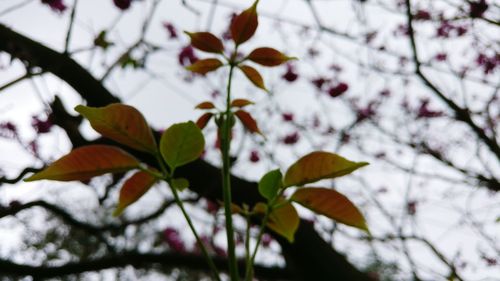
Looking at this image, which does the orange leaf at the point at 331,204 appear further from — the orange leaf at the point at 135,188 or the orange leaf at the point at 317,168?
the orange leaf at the point at 135,188

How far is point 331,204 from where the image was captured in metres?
0.59

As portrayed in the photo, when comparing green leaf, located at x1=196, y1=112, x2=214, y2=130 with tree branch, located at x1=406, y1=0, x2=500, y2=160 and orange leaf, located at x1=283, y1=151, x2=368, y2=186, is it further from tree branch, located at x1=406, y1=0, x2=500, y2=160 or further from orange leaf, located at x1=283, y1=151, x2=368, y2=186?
tree branch, located at x1=406, y1=0, x2=500, y2=160

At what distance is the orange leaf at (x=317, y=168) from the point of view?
56 centimetres

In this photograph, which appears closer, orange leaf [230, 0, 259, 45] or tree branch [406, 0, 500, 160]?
orange leaf [230, 0, 259, 45]

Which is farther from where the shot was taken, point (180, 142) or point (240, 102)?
point (240, 102)

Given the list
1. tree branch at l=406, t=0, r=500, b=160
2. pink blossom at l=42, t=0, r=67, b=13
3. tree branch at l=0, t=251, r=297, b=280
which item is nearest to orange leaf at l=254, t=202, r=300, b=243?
tree branch at l=0, t=251, r=297, b=280

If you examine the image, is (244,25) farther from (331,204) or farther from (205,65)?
(331,204)

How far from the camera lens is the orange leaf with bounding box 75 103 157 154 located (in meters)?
0.52

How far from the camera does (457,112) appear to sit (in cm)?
193

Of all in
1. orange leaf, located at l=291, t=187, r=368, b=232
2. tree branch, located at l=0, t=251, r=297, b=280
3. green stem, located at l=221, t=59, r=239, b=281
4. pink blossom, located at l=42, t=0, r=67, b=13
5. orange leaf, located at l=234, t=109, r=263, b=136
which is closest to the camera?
green stem, located at l=221, t=59, r=239, b=281

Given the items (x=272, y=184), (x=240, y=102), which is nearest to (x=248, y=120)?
(x=240, y=102)

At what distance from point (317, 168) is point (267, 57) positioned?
209mm

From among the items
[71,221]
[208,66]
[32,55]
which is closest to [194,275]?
[71,221]

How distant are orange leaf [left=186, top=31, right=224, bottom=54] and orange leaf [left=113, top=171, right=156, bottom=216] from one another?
227 millimetres
